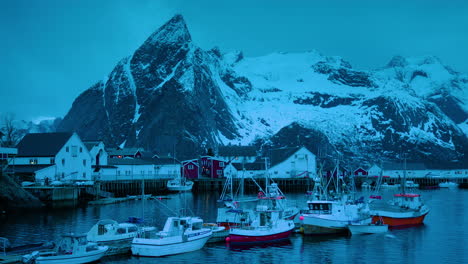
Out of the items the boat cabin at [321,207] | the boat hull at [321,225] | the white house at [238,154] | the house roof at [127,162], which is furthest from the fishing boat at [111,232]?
the white house at [238,154]

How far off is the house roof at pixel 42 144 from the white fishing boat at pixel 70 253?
52771 mm

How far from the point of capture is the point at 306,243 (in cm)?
4459

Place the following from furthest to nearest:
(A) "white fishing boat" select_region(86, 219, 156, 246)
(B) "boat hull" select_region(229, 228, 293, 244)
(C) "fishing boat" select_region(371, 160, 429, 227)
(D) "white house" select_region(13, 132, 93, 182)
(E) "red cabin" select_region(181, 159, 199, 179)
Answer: (E) "red cabin" select_region(181, 159, 199, 179) → (D) "white house" select_region(13, 132, 93, 182) → (C) "fishing boat" select_region(371, 160, 429, 227) → (B) "boat hull" select_region(229, 228, 293, 244) → (A) "white fishing boat" select_region(86, 219, 156, 246)

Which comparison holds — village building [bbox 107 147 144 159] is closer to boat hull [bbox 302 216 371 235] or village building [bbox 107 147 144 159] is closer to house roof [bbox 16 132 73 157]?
house roof [bbox 16 132 73 157]

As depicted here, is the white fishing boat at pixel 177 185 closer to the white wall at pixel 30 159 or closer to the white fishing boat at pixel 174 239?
the white wall at pixel 30 159

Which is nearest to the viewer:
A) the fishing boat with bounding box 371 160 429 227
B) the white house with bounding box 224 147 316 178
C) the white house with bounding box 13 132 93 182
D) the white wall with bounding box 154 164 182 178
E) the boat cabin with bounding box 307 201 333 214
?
the boat cabin with bounding box 307 201 333 214

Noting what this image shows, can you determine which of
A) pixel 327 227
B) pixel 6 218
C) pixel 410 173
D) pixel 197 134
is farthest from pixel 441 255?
pixel 197 134

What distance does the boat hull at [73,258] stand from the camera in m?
31.3

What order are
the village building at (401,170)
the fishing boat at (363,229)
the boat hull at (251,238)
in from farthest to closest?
the village building at (401,170) → the fishing boat at (363,229) → the boat hull at (251,238)

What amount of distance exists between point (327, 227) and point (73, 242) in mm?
24981

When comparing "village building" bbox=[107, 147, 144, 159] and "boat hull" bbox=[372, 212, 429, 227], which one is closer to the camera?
"boat hull" bbox=[372, 212, 429, 227]

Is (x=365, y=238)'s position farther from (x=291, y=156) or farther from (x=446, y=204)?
(x=291, y=156)

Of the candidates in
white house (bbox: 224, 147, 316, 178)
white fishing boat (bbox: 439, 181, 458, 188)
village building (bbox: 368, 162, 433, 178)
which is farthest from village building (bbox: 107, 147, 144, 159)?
white fishing boat (bbox: 439, 181, 458, 188)

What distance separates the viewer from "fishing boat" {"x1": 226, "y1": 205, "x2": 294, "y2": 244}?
4259 cm
